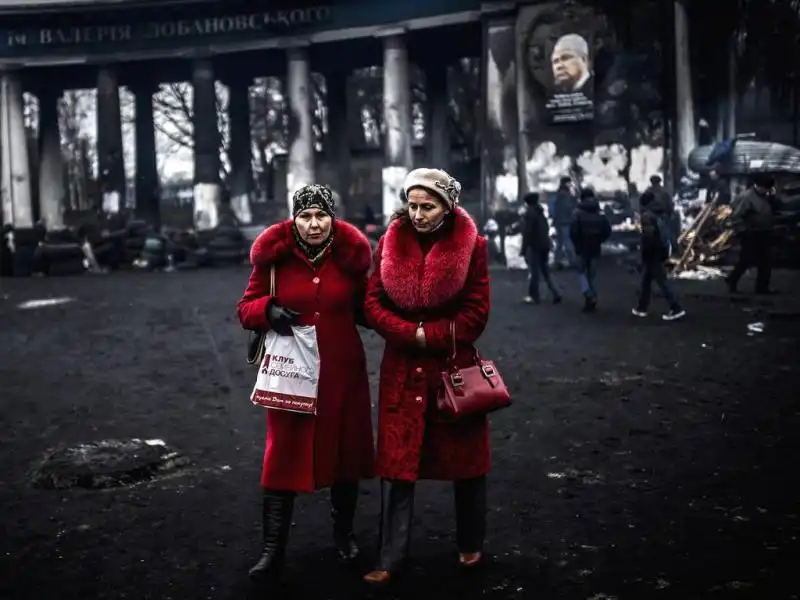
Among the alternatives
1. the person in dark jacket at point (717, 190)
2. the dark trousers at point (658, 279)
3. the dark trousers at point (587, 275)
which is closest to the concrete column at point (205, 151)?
the person in dark jacket at point (717, 190)

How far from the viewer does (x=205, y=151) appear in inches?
1128

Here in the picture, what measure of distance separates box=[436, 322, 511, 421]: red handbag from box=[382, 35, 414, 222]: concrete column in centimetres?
2099

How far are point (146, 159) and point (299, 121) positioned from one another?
6654 millimetres

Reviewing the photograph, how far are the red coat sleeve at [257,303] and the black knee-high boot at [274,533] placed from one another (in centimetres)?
73

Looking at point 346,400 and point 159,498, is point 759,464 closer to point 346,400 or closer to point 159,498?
point 346,400

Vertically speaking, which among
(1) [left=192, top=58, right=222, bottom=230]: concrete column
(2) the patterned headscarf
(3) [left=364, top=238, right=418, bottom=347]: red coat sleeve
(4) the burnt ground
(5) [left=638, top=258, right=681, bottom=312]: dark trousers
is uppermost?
(1) [left=192, top=58, right=222, bottom=230]: concrete column

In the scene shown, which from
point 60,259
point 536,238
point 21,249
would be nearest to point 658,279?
point 536,238

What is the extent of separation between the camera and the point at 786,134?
19.1 meters

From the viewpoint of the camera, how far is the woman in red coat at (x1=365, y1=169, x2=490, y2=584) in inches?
165

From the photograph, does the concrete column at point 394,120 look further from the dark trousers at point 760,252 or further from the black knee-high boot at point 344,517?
the black knee-high boot at point 344,517

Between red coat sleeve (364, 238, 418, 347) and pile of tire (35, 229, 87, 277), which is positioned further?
pile of tire (35, 229, 87, 277)

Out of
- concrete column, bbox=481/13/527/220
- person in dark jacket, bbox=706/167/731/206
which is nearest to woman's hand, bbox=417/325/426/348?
person in dark jacket, bbox=706/167/731/206

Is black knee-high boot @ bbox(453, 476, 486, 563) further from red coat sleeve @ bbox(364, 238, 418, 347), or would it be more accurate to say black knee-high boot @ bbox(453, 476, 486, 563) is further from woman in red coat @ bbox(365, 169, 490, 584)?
red coat sleeve @ bbox(364, 238, 418, 347)

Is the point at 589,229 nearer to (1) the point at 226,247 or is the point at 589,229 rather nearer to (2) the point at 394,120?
(2) the point at 394,120
